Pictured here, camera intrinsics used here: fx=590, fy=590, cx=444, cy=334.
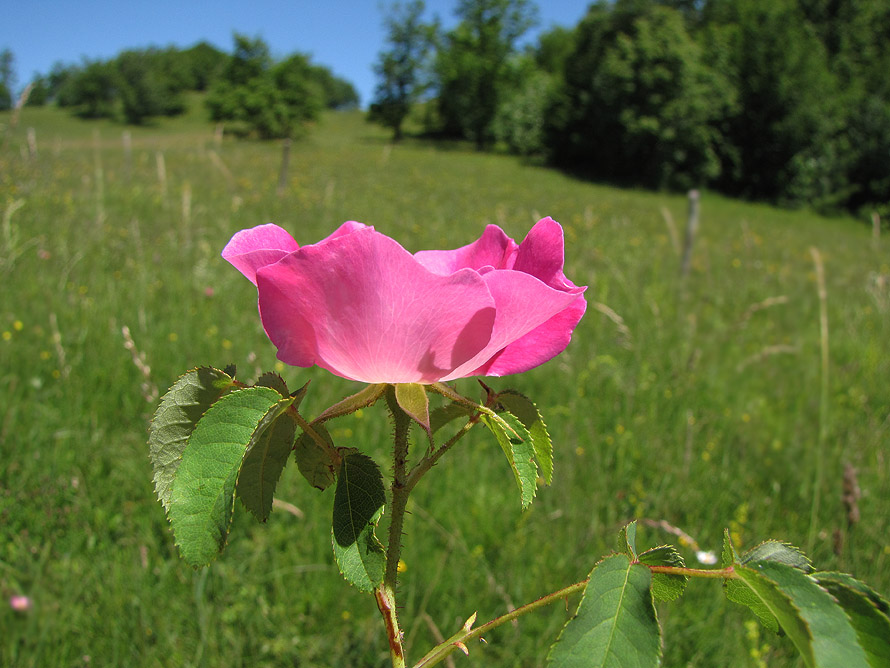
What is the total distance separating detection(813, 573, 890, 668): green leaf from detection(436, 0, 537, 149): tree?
108 ft

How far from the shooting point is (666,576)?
36cm

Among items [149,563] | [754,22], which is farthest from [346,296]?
[754,22]

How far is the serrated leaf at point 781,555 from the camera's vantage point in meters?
0.34

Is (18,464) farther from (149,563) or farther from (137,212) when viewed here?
(137,212)

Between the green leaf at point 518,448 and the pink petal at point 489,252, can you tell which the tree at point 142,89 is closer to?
the pink petal at point 489,252

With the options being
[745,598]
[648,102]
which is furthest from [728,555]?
[648,102]

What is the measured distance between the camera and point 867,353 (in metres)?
3.43

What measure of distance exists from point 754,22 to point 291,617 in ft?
89.0

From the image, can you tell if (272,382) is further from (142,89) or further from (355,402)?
(142,89)

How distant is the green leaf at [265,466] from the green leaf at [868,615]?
0.29 meters

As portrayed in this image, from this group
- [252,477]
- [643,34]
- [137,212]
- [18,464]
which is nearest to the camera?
[252,477]

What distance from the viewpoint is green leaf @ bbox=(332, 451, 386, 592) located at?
12.9 inches

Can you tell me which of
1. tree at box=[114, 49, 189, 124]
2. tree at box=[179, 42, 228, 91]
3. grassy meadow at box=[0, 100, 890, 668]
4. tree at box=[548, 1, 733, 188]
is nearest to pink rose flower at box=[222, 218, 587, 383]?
grassy meadow at box=[0, 100, 890, 668]

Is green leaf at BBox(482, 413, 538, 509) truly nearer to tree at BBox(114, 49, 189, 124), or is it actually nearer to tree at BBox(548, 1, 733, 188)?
tree at BBox(548, 1, 733, 188)
